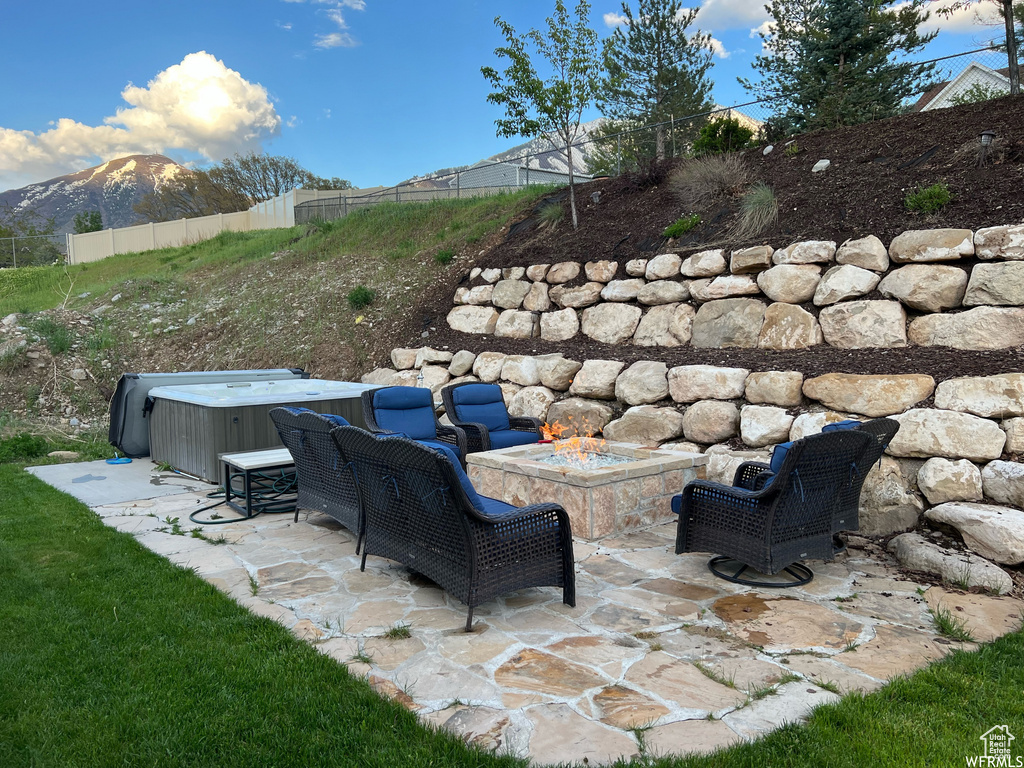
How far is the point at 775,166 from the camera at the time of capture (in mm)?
8898

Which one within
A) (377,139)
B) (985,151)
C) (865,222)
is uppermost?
(377,139)

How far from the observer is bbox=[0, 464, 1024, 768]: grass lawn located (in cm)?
209

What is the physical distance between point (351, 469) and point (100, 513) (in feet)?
9.24

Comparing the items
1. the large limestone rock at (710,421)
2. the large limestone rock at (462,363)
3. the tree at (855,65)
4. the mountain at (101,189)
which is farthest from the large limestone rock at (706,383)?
the mountain at (101,189)

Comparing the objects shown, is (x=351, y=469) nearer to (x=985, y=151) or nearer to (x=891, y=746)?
(x=891, y=746)

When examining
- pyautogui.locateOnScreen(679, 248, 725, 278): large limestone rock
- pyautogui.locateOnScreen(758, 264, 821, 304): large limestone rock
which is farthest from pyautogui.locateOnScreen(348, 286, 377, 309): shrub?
pyautogui.locateOnScreen(758, 264, 821, 304): large limestone rock

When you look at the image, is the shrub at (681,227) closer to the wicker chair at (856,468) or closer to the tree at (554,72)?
the tree at (554,72)

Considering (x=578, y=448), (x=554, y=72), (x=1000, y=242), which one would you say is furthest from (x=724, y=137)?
(x=578, y=448)

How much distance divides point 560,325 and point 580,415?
196cm

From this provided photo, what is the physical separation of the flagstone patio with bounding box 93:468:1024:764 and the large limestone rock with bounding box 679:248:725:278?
13.0 ft

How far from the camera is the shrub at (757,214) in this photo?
7762 mm

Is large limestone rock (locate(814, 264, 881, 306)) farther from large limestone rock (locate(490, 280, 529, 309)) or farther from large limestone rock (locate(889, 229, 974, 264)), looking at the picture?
large limestone rock (locate(490, 280, 529, 309))

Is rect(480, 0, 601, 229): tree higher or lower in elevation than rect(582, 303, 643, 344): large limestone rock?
higher

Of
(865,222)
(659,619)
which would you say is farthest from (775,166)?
(659,619)
